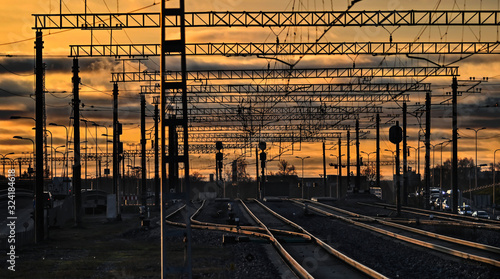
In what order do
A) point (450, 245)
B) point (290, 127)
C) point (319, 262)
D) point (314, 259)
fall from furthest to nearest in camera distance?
point (290, 127)
point (450, 245)
point (314, 259)
point (319, 262)

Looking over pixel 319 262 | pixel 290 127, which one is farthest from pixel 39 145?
pixel 290 127

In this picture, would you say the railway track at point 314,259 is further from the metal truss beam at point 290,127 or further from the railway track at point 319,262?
the metal truss beam at point 290,127

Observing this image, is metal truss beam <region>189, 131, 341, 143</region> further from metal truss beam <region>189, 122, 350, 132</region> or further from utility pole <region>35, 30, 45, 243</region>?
utility pole <region>35, 30, 45, 243</region>

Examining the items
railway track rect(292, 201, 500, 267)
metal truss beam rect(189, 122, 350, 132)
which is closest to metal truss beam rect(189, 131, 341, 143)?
metal truss beam rect(189, 122, 350, 132)

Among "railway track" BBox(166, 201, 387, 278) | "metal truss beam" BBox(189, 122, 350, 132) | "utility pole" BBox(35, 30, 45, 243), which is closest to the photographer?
"railway track" BBox(166, 201, 387, 278)

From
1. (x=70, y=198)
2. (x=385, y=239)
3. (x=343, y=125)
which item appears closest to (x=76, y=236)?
(x=385, y=239)

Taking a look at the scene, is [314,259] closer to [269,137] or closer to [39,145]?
[39,145]

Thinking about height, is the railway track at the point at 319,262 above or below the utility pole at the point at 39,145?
below

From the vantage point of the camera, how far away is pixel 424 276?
2102 centimetres

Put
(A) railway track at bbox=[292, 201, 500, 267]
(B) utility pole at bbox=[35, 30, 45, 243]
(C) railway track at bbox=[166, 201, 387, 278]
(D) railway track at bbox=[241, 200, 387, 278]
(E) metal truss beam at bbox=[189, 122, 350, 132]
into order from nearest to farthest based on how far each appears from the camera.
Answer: (D) railway track at bbox=[241, 200, 387, 278] → (C) railway track at bbox=[166, 201, 387, 278] → (A) railway track at bbox=[292, 201, 500, 267] → (B) utility pole at bbox=[35, 30, 45, 243] → (E) metal truss beam at bbox=[189, 122, 350, 132]

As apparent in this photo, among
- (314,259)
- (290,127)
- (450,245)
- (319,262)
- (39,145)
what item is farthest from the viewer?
(290,127)

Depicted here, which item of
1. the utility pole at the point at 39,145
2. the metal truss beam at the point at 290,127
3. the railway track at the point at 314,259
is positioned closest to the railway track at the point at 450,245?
the railway track at the point at 314,259

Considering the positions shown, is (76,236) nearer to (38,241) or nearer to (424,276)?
(38,241)

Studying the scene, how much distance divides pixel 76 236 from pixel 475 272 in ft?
79.6
